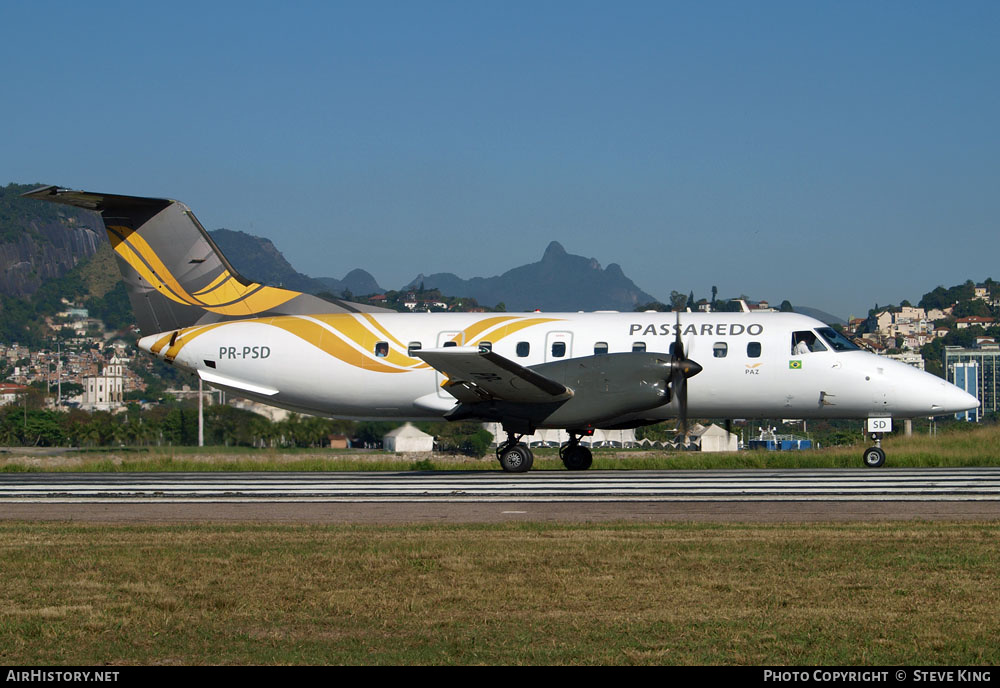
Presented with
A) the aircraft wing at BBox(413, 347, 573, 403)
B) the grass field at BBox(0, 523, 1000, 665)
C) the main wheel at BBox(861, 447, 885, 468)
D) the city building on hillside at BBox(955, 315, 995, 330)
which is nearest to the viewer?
the grass field at BBox(0, 523, 1000, 665)

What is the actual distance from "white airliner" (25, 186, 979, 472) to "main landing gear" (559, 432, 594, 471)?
0.11 feet

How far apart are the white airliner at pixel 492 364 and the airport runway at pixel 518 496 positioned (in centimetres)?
179

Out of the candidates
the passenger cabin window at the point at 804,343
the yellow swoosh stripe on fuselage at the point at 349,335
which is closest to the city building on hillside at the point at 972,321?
the passenger cabin window at the point at 804,343

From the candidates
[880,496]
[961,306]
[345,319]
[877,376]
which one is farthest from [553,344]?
[961,306]

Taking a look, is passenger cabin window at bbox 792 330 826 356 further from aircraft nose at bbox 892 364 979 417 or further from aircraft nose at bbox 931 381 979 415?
aircraft nose at bbox 931 381 979 415

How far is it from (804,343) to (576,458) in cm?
613

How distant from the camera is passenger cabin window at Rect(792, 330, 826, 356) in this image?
83.0 feet

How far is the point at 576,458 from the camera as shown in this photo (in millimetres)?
25594

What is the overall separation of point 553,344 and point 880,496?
999 centimetres

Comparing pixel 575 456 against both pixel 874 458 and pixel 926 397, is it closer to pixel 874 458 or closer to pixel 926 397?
pixel 874 458

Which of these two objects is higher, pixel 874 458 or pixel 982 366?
pixel 982 366

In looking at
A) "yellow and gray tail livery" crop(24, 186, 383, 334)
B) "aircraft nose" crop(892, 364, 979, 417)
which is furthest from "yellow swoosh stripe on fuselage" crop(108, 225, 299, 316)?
"aircraft nose" crop(892, 364, 979, 417)

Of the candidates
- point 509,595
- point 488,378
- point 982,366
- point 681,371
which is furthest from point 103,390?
point 982,366
